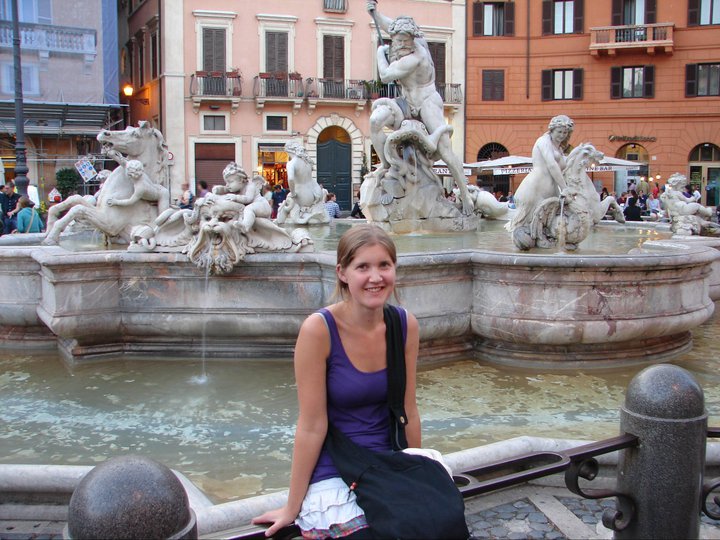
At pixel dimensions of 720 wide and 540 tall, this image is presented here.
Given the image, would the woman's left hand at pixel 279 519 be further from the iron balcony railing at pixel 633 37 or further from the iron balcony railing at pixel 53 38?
the iron balcony railing at pixel 633 37

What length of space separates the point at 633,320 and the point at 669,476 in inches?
135

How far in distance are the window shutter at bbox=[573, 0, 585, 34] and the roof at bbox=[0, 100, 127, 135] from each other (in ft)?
62.7

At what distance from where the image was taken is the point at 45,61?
→ 97.9 ft

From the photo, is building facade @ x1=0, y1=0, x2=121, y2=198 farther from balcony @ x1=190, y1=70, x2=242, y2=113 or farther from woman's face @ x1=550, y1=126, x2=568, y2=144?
woman's face @ x1=550, y1=126, x2=568, y2=144

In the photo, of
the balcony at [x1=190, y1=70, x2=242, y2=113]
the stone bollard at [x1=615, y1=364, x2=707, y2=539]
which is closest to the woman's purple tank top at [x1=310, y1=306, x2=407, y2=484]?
the stone bollard at [x1=615, y1=364, x2=707, y2=539]

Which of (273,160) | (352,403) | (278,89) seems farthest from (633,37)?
(352,403)

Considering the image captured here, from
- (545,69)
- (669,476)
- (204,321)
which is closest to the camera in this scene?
(669,476)

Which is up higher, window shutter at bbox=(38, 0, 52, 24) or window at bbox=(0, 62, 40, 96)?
window shutter at bbox=(38, 0, 52, 24)

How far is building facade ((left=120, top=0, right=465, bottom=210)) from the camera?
31.5 meters

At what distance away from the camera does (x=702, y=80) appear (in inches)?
1307

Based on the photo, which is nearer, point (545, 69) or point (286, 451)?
point (286, 451)

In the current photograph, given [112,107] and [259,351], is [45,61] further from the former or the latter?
[259,351]

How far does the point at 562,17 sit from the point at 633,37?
3086mm

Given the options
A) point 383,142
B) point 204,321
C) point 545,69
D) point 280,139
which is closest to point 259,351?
point 204,321
